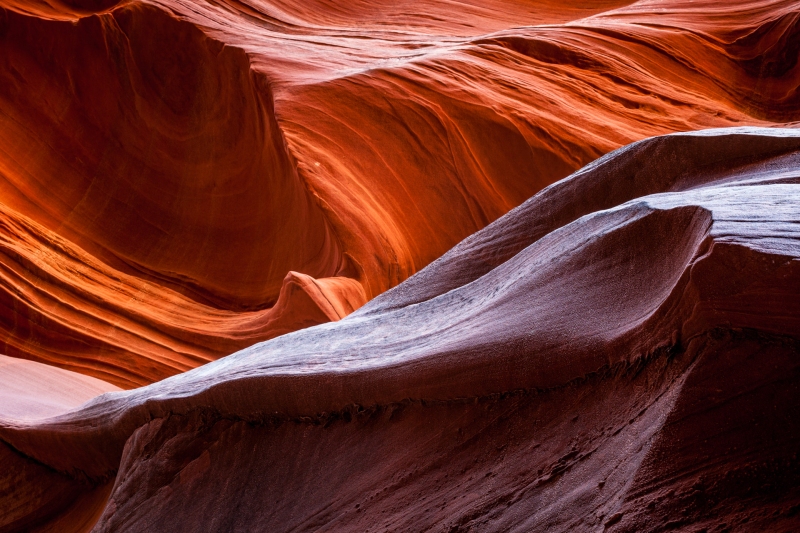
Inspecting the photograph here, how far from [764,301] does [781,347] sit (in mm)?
63

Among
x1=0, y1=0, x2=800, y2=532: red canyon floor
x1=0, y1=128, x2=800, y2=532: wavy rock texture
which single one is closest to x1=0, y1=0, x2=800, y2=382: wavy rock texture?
x1=0, y1=0, x2=800, y2=532: red canyon floor

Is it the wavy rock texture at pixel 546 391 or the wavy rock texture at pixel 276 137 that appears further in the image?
the wavy rock texture at pixel 276 137

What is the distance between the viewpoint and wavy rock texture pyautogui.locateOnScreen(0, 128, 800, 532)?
1.03 m

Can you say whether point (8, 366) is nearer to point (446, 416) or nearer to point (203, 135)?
point (203, 135)

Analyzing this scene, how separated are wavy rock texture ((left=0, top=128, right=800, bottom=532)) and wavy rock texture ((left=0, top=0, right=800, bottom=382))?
2.04 meters

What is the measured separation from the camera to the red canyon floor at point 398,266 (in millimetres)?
1115

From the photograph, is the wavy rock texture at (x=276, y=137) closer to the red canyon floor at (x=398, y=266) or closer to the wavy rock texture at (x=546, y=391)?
the red canyon floor at (x=398, y=266)

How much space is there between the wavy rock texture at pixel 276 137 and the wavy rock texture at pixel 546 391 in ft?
6.70

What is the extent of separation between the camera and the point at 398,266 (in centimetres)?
445

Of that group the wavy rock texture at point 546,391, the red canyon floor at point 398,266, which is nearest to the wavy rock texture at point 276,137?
the red canyon floor at point 398,266

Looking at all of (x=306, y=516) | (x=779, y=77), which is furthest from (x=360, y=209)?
(x=779, y=77)

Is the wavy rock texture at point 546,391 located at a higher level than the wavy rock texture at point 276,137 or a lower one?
lower

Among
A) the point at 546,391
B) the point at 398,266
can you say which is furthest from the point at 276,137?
the point at 546,391

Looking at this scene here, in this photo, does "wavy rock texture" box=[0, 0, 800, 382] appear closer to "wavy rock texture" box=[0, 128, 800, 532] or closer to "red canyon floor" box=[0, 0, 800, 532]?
"red canyon floor" box=[0, 0, 800, 532]
